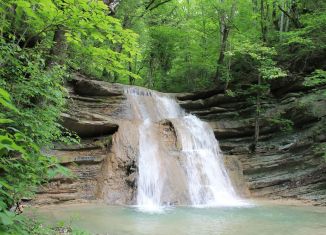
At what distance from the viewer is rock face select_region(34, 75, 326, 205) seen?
1252 cm

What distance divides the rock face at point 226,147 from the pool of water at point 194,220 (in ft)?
4.31

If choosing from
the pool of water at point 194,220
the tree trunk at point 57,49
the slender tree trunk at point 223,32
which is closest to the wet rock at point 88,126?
the pool of water at point 194,220

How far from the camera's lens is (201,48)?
22.2 metres

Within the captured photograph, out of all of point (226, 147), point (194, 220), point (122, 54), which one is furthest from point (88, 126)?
point (122, 54)

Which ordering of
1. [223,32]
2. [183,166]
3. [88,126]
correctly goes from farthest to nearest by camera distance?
1. [223,32]
2. [183,166]
3. [88,126]

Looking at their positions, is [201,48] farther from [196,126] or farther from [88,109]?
[88,109]

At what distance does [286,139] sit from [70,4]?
13.4 metres

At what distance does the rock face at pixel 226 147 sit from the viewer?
12523mm

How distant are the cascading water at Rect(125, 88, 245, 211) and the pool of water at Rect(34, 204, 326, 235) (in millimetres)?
1344

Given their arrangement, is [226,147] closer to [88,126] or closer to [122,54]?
[88,126]

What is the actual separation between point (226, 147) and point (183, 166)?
3.31 meters

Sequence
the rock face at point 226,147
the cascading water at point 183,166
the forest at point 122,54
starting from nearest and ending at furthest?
the forest at point 122,54, the rock face at point 226,147, the cascading water at point 183,166

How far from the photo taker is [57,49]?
19.2ft

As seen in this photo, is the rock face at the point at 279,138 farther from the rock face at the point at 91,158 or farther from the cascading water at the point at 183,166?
the rock face at the point at 91,158
